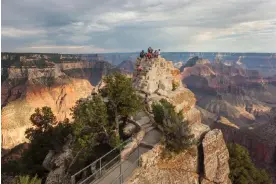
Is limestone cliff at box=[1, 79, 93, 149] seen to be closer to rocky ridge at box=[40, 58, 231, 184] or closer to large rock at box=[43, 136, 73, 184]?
large rock at box=[43, 136, 73, 184]

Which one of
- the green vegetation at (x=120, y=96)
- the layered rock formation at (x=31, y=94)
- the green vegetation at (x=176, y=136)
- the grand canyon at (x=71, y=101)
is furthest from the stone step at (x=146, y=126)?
the layered rock formation at (x=31, y=94)

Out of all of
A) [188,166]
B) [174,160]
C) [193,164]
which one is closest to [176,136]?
[174,160]

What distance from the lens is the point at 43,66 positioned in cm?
15975

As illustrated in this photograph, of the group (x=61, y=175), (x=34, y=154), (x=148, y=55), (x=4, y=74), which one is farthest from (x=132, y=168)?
(x=4, y=74)

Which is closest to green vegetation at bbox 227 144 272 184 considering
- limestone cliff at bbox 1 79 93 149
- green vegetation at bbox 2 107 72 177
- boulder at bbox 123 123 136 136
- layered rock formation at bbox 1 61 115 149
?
boulder at bbox 123 123 136 136

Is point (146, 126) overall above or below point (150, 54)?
below

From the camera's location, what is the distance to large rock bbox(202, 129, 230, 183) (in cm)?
2195

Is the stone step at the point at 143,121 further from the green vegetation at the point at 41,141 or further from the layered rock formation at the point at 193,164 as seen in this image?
the green vegetation at the point at 41,141

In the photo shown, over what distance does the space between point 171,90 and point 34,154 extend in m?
19.8

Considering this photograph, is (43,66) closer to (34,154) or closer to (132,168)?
(34,154)

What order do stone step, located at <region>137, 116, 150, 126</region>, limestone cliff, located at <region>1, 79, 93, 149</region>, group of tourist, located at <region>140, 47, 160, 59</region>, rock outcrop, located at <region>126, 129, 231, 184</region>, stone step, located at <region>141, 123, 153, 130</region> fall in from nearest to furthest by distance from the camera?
rock outcrop, located at <region>126, 129, 231, 184</region> < stone step, located at <region>141, 123, 153, 130</region> < stone step, located at <region>137, 116, 150, 126</region> < group of tourist, located at <region>140, 47, 160, 59</region> < limestone cliff, located at <region>1, 79, 93, 149</region>

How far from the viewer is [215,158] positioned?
22844 mm

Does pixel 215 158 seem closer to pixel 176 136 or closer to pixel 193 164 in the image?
pixel 193 164

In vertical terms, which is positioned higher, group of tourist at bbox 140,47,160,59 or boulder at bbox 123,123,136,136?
group of tourist at bbox 140,47,160,59
